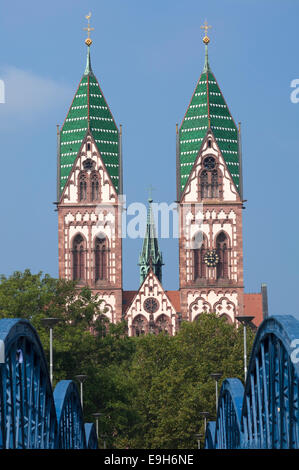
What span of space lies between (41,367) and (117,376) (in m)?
33.7

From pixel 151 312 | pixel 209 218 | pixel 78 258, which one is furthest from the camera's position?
pixel 78 258

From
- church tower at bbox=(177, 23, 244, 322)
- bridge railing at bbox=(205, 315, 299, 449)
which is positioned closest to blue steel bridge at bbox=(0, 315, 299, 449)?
bridge railing at bbox=(205, 315, 299, 449)

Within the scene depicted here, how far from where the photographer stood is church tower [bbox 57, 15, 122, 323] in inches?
4119

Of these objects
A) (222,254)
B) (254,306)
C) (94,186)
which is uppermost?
(94,186)

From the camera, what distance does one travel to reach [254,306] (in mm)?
110500

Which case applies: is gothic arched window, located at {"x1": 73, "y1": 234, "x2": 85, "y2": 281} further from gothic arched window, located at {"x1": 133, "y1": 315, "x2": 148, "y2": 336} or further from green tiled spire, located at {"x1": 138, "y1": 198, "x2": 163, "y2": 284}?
green tiled spire, located at {"x1": 138, "y1": 198, "x2": 163, "y2": 284}

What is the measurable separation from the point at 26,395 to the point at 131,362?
5659cm

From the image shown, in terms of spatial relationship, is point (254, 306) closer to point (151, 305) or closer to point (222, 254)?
point (222, 254)

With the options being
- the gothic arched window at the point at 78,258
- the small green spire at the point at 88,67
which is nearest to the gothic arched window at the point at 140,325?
the gothic arched window at the point at 78,258

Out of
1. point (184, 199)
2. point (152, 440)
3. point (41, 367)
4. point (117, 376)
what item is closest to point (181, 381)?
point (152, 440)

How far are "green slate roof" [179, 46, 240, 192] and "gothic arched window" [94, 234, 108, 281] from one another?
6.95m

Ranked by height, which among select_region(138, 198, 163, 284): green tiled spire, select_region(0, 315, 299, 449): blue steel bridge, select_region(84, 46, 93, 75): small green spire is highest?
select_region(84, 46, 93, 75): small green spire

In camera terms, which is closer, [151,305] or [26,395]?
[26,395]

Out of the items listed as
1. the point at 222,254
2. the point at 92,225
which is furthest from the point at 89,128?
the point at 222,254
